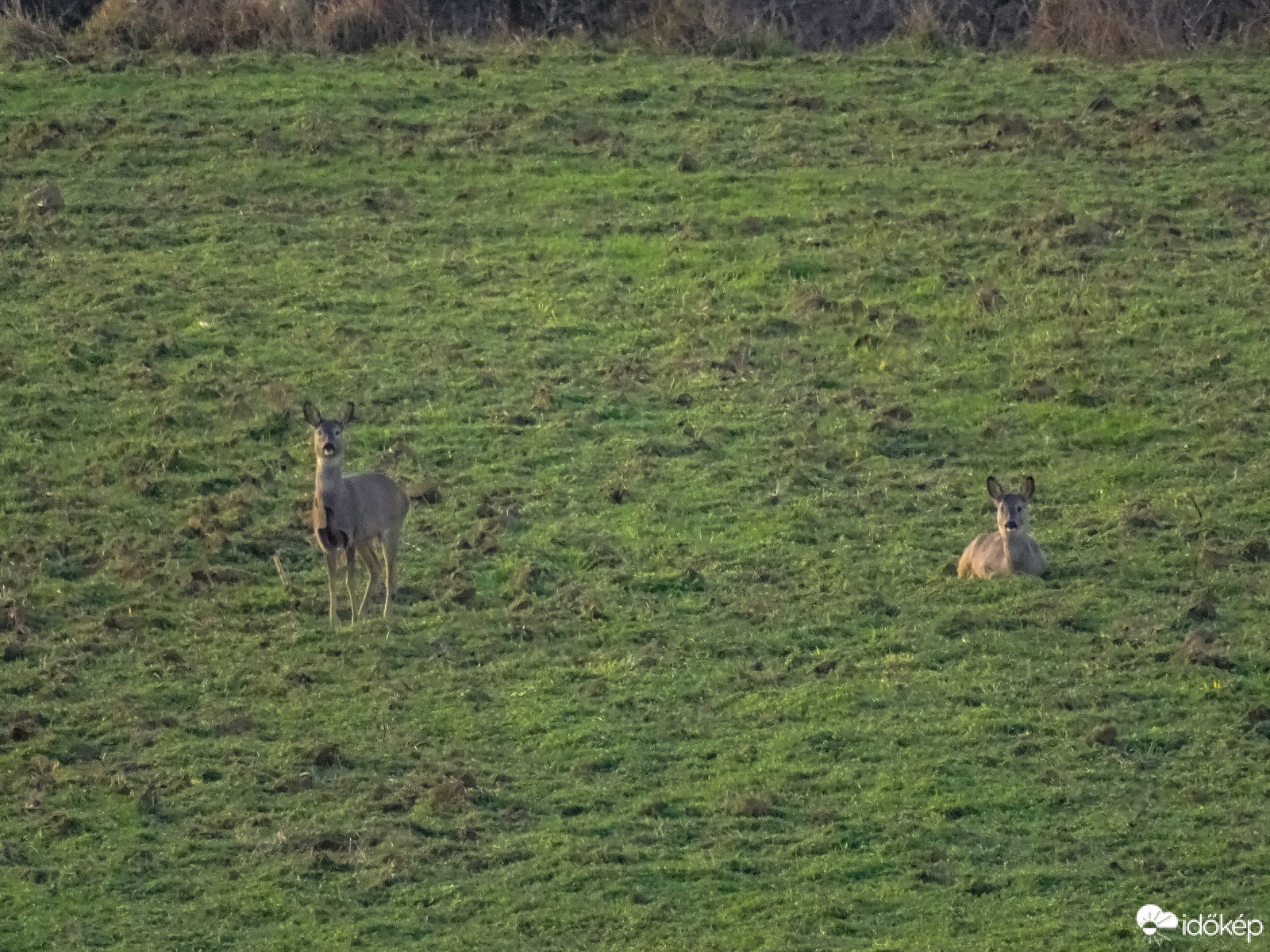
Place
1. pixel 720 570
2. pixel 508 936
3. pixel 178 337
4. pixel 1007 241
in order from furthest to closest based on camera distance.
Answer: pixel 1007 241 < pixel 178 337 < pixel 720 570 < pixel 508 936

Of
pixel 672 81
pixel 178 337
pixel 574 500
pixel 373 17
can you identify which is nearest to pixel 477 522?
pixel 574 500

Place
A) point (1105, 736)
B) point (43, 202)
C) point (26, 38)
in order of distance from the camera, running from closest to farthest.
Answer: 1. point (1105, 736)
2. point (43, 202)
3. point (26, 38)

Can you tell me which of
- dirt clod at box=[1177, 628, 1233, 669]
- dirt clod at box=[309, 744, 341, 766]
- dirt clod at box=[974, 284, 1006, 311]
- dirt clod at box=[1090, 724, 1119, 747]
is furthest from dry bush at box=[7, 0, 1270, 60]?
dirt clod at box=[309, 744, 341, 766]

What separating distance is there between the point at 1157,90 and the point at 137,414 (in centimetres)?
1224

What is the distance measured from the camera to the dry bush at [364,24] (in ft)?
87.7

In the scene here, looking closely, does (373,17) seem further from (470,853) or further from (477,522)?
(470,853)

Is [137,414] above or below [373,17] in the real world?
below

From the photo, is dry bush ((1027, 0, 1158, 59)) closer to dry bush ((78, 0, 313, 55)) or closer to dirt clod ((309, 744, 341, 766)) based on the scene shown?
dry bush ((78, 0, 313, 55))

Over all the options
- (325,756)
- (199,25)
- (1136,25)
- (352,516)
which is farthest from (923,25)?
(325,756)

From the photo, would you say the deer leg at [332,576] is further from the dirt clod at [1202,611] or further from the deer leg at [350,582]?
the dirt clod at [1202,611]

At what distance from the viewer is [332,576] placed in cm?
A: 1455

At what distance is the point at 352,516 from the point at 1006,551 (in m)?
4.31

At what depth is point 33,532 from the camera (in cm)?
1609

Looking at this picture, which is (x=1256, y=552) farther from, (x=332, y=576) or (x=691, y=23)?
(x=691, y=23)
